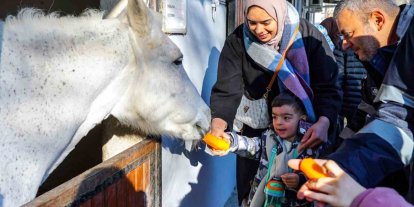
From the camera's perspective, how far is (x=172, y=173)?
3.08 m

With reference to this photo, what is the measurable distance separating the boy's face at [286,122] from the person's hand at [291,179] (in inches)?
14.2

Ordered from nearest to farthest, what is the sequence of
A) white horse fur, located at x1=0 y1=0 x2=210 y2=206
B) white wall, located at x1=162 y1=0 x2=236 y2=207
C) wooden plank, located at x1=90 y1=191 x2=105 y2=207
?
white horse fur, located at x1=0 y1=0 x2=210 y2=206, wooden plank, located at x1=90 y1=191 x2=105 y2=207, white wall, located at x1=162 y1=0 x2=236 y2=207

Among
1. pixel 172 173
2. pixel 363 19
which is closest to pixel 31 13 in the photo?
pixel 363 19

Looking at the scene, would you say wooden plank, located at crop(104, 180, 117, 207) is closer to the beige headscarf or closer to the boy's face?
the boy's face

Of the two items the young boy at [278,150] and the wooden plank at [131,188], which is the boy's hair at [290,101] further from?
the wooden plank at [131,188]

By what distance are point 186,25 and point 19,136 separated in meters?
1.79

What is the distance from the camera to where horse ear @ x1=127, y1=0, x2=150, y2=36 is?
201 cm

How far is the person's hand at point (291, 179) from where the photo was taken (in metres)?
2.24

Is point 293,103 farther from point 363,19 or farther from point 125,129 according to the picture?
point 125,129

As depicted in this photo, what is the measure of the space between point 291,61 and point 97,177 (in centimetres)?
149

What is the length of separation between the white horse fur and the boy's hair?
0.47 meters

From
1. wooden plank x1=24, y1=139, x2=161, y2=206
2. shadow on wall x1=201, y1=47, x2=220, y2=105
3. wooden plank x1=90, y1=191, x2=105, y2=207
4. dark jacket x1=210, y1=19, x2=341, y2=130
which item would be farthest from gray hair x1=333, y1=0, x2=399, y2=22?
shadow on wall x1=201, y1=47, x2=220, y2=105

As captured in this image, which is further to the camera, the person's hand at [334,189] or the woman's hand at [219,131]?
the woman's hand at [219,131]

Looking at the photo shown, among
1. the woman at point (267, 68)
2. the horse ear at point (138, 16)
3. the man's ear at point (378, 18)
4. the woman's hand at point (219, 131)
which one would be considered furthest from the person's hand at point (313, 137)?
the horse ear at point (138, 16)
